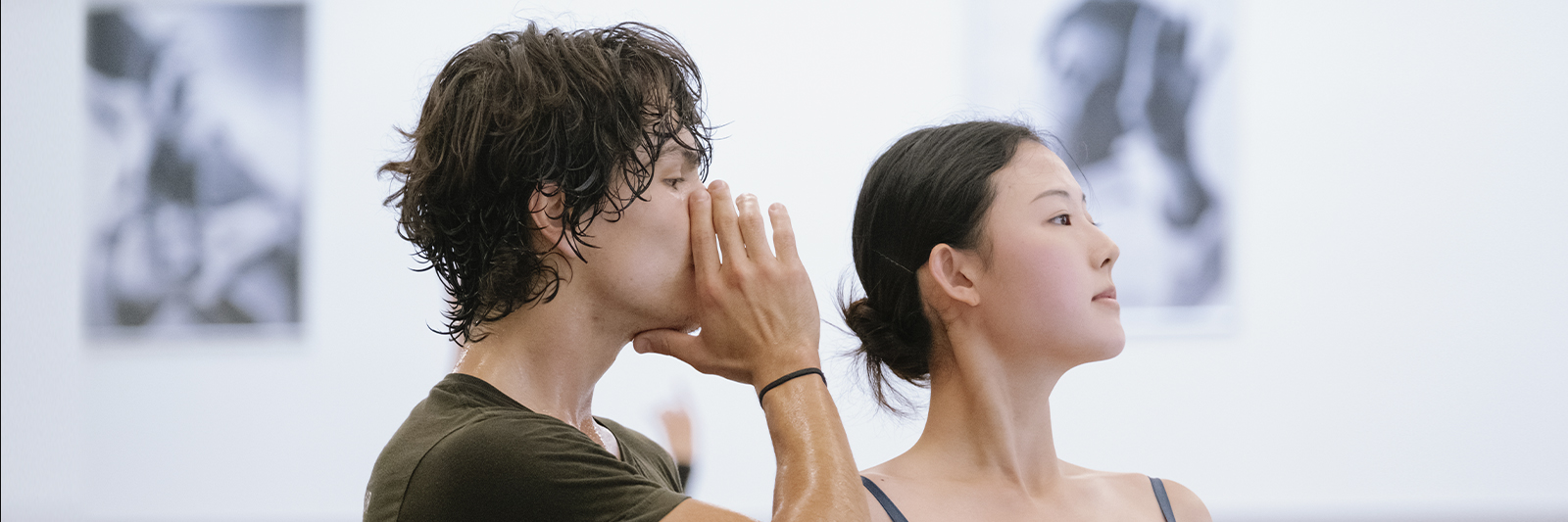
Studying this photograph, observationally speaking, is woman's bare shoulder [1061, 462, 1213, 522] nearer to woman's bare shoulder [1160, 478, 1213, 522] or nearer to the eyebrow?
woman's bare shoulder [1160, 478, 1213, 522]

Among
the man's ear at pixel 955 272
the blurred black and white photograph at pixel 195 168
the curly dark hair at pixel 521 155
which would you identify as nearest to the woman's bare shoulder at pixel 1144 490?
the man's ear at pixel 955 272

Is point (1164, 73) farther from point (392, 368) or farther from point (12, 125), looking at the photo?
point (12, 125)

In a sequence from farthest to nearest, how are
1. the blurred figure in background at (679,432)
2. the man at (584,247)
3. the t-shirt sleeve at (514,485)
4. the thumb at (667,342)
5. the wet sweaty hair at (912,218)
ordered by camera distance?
1. the blurred figure in background at (679,432)
2. the wet sweaty hair at (912,218)
3. the thumb at (667,342)
4. the man at (584,247)
5. the t-shirt sleeve at (514,485)

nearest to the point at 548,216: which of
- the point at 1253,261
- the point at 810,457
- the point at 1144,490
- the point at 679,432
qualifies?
the point at 810,457

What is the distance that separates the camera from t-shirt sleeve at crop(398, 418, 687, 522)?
100 cm

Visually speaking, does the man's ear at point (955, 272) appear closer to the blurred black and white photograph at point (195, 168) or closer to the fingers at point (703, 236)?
the fingers at point (703, 236)

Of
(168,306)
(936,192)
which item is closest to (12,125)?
(168,306)

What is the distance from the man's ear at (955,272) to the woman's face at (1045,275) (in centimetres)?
1

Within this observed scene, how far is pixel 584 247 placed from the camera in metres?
1.19

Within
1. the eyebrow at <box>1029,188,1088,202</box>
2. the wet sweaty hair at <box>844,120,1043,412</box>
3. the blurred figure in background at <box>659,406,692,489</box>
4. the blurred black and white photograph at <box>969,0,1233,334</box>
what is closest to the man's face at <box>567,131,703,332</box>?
the wet sweaty hair at <box>844,120,1043,412</box>

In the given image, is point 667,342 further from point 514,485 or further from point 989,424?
point 989,424

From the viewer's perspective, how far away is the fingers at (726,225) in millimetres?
1212

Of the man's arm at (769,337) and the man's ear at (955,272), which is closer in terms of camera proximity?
the man's arm at (769,337)

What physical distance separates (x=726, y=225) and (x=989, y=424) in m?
0.43
